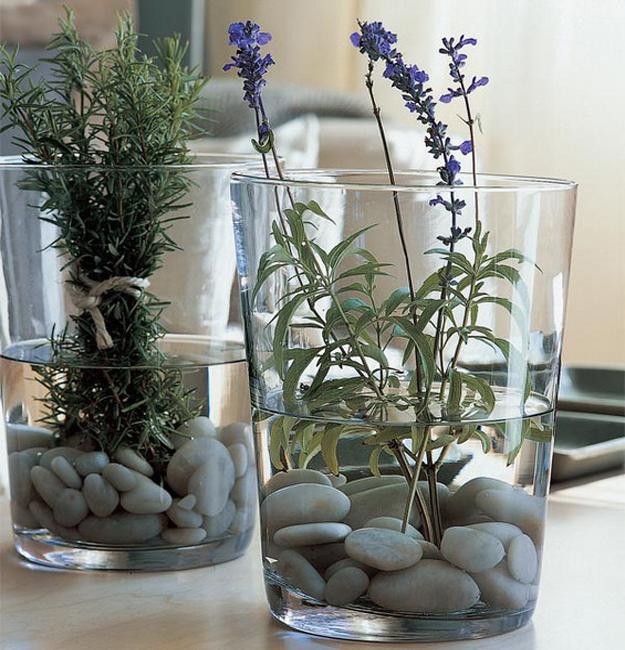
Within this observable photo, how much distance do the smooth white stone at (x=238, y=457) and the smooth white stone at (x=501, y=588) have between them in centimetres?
18

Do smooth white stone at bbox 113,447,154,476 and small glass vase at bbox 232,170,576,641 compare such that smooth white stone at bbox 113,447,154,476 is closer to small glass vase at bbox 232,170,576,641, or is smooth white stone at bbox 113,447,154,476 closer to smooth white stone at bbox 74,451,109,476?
smooth white stone at bbox 74,451,109,476

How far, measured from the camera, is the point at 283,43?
11.6ft

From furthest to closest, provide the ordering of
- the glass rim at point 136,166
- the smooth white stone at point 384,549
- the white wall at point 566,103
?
1. the white wall at point 566,103
2. the glass rim at point 136,166
3. the smooth white stone at point 384,549

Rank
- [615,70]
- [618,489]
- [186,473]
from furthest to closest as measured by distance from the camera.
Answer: [615,70], [618,489], [186,473]

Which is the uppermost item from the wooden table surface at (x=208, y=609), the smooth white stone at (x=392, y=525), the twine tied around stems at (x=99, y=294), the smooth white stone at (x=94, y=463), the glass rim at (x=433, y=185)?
the glass rim at (x=433, y=185)

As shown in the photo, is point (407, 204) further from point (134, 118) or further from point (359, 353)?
point (134, 118)

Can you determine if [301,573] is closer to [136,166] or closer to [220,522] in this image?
[220,522]

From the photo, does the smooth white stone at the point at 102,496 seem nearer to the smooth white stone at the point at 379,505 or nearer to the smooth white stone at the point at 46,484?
the smooth white stone at the point at 46,484

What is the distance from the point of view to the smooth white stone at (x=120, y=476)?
0.63m

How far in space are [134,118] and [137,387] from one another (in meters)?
0.15

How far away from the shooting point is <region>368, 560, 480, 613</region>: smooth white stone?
0.51 m

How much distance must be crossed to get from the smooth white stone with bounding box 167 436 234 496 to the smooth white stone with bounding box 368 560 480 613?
158 millimetres

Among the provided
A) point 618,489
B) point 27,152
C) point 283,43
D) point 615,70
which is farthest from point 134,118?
point 283,43

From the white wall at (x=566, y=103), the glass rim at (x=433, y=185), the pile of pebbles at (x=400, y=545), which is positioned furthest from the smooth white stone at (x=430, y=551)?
the white wall at (x=566, y=103)
